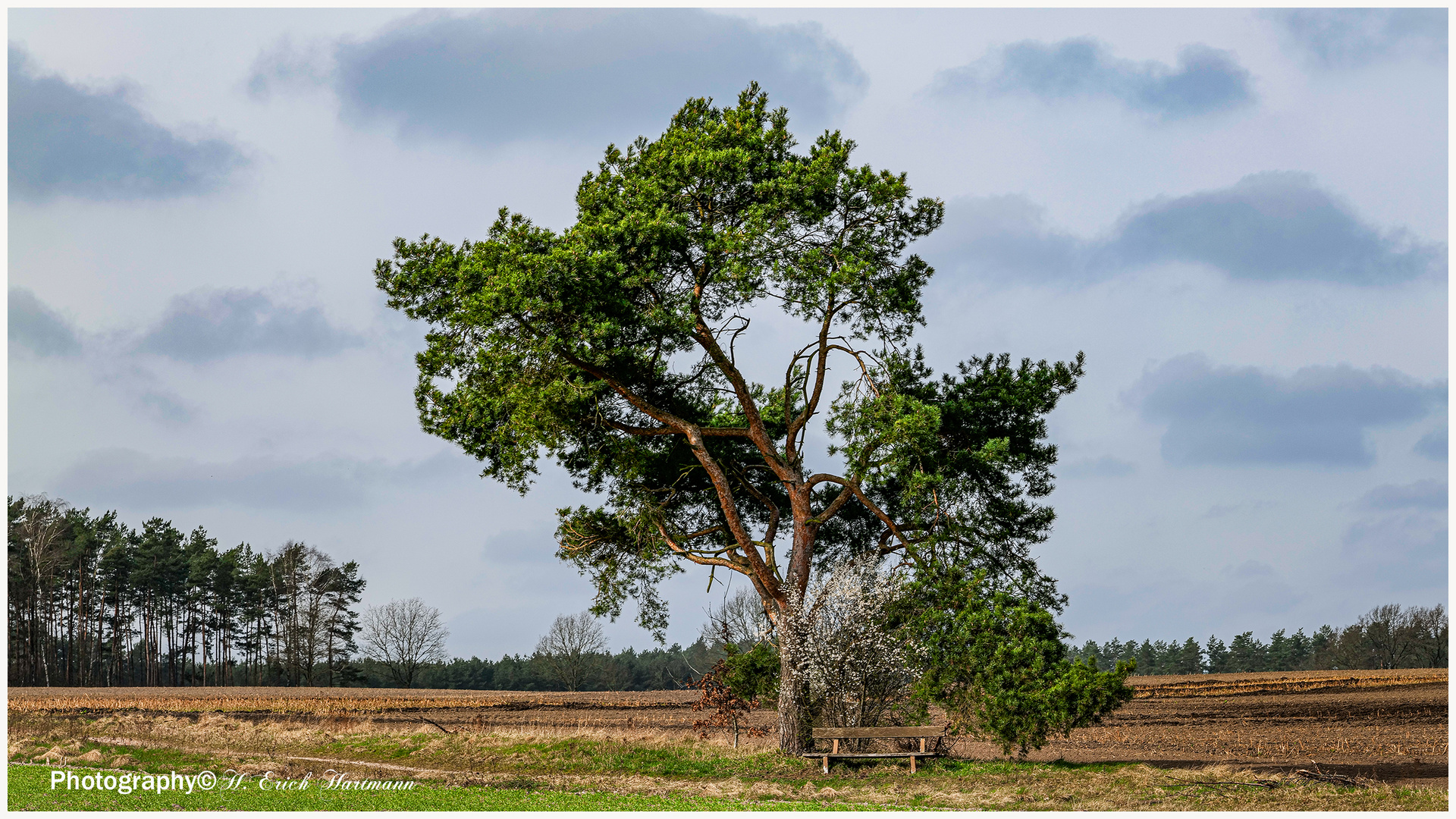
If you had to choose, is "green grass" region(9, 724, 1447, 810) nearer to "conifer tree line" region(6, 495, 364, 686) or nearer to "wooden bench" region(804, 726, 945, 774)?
"wooden bench" region(804, 726, 945, 774)

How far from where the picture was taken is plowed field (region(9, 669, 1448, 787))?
871 inches

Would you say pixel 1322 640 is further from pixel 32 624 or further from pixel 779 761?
pixel 32 624

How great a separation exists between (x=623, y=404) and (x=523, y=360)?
3.07 m

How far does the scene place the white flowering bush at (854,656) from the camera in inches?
775

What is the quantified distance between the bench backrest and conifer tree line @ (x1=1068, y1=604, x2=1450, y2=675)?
56223 millimetres

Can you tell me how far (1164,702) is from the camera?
146ft

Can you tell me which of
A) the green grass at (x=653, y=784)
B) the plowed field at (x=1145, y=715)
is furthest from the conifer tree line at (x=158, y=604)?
the green grass at (x=653, y=784)

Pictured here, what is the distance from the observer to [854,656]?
1983 cm

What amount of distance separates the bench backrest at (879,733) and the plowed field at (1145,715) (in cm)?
384

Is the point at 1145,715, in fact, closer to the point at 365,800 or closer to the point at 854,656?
the point at 854,656

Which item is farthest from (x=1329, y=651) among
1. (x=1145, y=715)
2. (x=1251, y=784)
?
(x=1251, y=784)

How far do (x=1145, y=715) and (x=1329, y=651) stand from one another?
2322 inches

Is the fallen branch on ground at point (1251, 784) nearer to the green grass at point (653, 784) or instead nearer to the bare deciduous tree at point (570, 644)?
the green grass at point (653, 784)

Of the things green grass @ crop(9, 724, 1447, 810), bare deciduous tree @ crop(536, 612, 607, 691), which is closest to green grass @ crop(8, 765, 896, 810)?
green grass @ crop(9, 724, 1447, 810)
